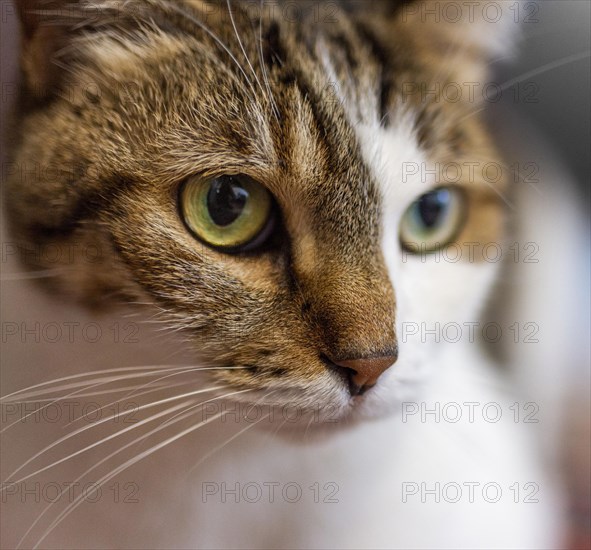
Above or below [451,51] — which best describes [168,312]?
below

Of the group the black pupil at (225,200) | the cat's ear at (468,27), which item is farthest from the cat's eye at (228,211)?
the cat's ear at (468,27)

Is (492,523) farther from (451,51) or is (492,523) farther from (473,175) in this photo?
(451,51)

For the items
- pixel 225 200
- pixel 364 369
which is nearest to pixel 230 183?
pixel 225 200

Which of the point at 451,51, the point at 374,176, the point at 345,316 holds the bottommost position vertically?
the point at 345,316

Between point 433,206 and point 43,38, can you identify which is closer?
point 43,38

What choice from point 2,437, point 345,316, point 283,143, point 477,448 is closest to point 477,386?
point 477,448

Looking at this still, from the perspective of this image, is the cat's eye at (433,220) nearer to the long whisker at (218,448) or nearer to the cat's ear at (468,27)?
the cat's ear at (468,27)

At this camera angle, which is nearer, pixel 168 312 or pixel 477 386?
pixel 168 312

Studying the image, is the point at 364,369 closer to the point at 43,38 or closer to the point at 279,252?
the point at 279,252
